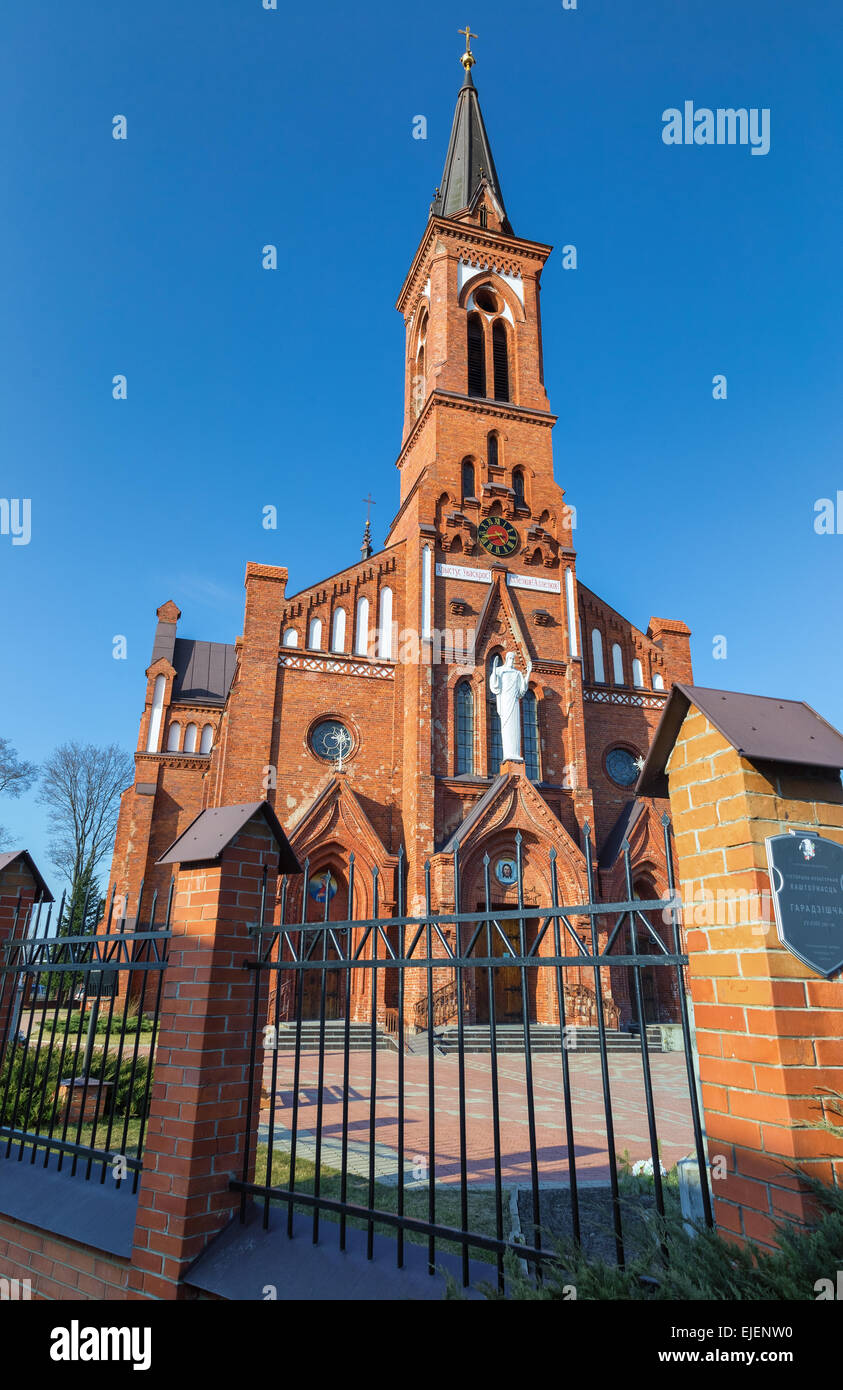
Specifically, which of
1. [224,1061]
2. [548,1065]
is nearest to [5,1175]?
[224,1061]

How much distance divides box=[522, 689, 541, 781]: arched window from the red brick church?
0.19 ft

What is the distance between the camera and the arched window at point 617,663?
73.9 ft

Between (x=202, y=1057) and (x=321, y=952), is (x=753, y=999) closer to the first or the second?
(x=202, y=1057)

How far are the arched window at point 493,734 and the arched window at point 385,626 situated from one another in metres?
2.68

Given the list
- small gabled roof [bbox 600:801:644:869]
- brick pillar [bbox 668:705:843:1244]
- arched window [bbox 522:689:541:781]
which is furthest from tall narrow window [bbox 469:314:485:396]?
brick pillar [bbox 668:705:843:1244]

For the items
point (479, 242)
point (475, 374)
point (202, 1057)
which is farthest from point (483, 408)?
point (202, 1057)

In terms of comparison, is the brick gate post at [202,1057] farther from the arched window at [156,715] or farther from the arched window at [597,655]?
the arched window at [156,715]

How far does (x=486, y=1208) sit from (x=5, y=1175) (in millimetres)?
2976

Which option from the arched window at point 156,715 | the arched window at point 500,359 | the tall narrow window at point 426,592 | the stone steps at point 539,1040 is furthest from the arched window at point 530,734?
the arched window at point 156,715

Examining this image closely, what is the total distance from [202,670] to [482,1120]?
22.7m

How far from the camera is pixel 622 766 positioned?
71.1 feet

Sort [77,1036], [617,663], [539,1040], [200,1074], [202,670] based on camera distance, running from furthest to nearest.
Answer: [202,670]
[617,663]
[539,1040]
[77,1036]
[200,1074]

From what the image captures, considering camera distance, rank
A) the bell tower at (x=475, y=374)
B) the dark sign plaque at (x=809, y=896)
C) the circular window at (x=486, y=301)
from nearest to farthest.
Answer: the dark sign plaque at (x=809, y=896) < the bell tower at (x=475, y=374) < the circular window at (x=486, y=301)

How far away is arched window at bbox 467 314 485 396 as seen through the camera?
2361 centimetres
